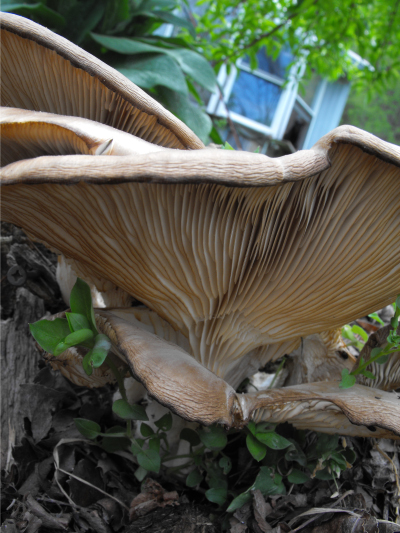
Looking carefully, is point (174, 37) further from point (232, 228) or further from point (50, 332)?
point (50, 332)

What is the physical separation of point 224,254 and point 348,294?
18.6 inches

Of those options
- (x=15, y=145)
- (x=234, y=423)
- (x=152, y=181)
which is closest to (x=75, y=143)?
(x=15, y=145)

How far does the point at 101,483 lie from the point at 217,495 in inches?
18.4

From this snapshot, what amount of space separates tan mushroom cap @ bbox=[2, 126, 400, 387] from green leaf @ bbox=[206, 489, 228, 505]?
475 millimetres

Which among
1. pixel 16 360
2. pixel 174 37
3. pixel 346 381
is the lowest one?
pixel 16 360

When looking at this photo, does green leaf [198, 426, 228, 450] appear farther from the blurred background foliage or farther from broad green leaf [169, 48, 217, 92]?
broad green leaf [169, 48, 217, 92]

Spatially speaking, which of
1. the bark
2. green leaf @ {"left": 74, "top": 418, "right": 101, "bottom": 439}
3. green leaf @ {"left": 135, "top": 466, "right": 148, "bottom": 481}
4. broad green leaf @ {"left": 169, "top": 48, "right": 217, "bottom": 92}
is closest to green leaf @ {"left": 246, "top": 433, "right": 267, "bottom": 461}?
green leaf @ {"left": 135, "top": 466, "right": 148, "bottom": 481}

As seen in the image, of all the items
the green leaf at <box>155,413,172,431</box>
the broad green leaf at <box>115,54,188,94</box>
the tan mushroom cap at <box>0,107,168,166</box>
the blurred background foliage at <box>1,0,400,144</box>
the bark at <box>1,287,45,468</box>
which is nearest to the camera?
the tan mushroom cap at <box>0,107,168,166</box>

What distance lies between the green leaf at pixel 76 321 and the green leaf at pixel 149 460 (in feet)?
1.65

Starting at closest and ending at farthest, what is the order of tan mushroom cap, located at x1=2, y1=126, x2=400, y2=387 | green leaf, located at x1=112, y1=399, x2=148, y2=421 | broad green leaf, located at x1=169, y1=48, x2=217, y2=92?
tan mushroom cap, located at x1=2, y1=126, x2=400, y2=387 < green leaf, located at x1=112, y1=399, x2=148, y2=421 < broad green leaf, located at x1=169, y1=48, x2=217, y2=92

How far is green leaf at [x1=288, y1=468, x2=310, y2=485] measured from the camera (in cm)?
137

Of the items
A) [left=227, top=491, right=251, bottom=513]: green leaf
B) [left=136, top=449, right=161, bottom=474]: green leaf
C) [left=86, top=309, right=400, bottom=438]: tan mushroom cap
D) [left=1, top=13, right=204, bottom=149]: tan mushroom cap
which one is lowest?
[left=227, top=491, right=251, bottom=513]: green leaf

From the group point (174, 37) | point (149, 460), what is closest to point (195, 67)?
point (174, 37)

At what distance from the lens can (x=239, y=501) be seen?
51.5 inches
